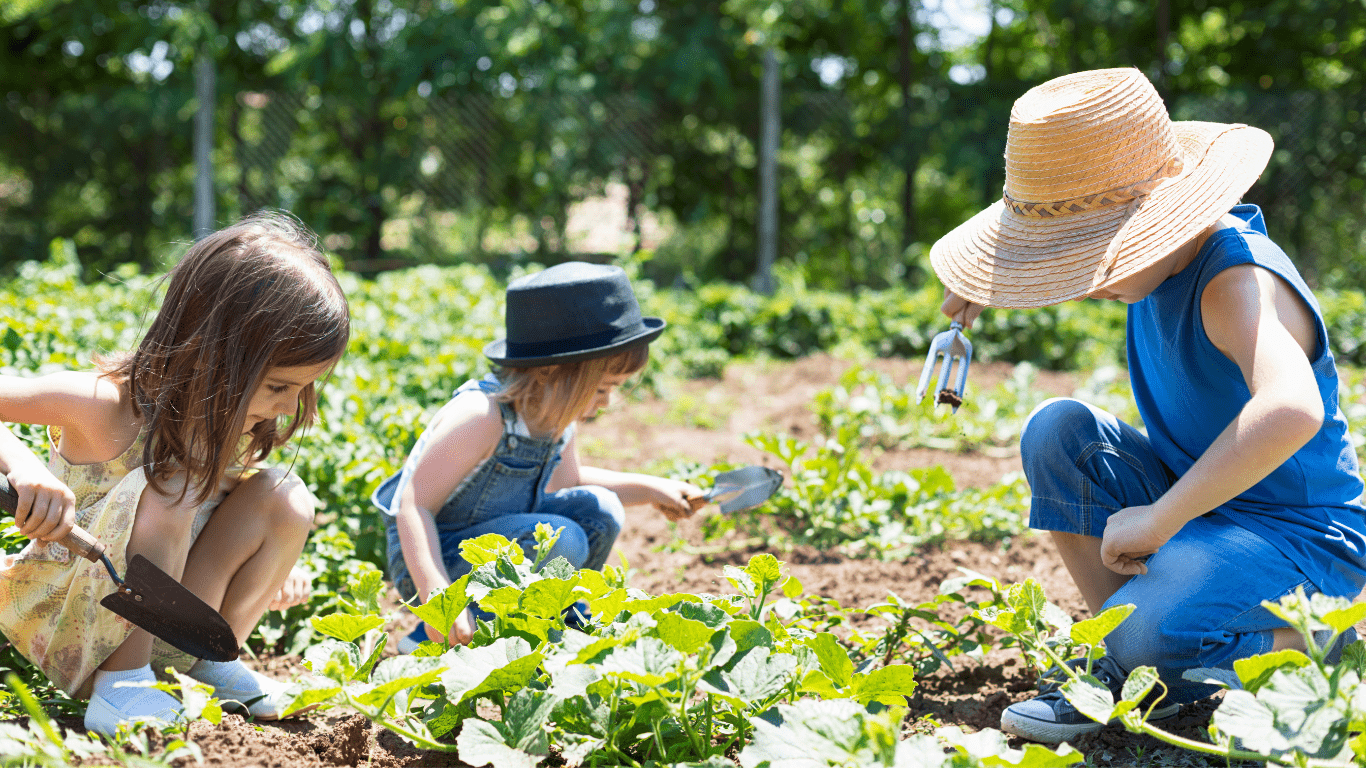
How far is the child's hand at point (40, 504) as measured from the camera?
4.91 feet

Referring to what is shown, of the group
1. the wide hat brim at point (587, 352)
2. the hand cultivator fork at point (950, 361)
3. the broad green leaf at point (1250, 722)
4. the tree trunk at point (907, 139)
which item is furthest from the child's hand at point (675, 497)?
the tree trunk at point (907, 139)

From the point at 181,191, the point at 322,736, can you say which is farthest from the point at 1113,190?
the point at 181,191

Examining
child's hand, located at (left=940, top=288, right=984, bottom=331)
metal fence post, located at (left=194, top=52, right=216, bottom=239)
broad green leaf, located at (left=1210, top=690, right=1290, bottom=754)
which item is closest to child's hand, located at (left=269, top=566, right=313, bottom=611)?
child's hand, located at (left=940, top=288, right=984, bottom=331)

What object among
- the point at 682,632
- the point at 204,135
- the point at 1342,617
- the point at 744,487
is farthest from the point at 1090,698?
the point at 204,135

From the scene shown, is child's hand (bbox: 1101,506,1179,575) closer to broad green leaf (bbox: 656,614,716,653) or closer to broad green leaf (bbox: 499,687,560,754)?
broad green leaf (bbox: 656,614,716,653)

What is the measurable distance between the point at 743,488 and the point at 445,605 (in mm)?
989

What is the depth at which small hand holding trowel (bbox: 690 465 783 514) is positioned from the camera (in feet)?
7.72

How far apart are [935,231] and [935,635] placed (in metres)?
8.43

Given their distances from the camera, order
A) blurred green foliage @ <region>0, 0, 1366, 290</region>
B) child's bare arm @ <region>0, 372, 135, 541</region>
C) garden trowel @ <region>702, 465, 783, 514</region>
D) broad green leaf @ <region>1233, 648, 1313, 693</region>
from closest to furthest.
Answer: broad green leaf @ <region>1233, 648, 1313, 693</region> → child's bare arm @ <region>0, 372, 135, 541</region> → garden trowel @ <region>702, 465, 783, 514</region> → blurred green foliage @ <region>0, 0, 1366, 290</region>

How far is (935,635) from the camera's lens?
6.82ft

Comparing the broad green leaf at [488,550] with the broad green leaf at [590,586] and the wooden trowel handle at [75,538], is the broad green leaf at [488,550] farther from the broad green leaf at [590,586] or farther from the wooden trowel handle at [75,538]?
the wooden trowel handle at [75,538]

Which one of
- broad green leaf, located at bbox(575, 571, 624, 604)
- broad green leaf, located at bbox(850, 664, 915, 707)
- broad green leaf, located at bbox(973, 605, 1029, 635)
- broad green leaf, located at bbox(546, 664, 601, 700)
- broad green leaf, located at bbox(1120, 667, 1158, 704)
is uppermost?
broad green leaf, located at bbox(575, 571, 624, 604)

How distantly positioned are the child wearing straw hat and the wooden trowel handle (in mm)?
1451

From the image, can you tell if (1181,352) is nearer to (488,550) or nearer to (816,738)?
(816,738)
